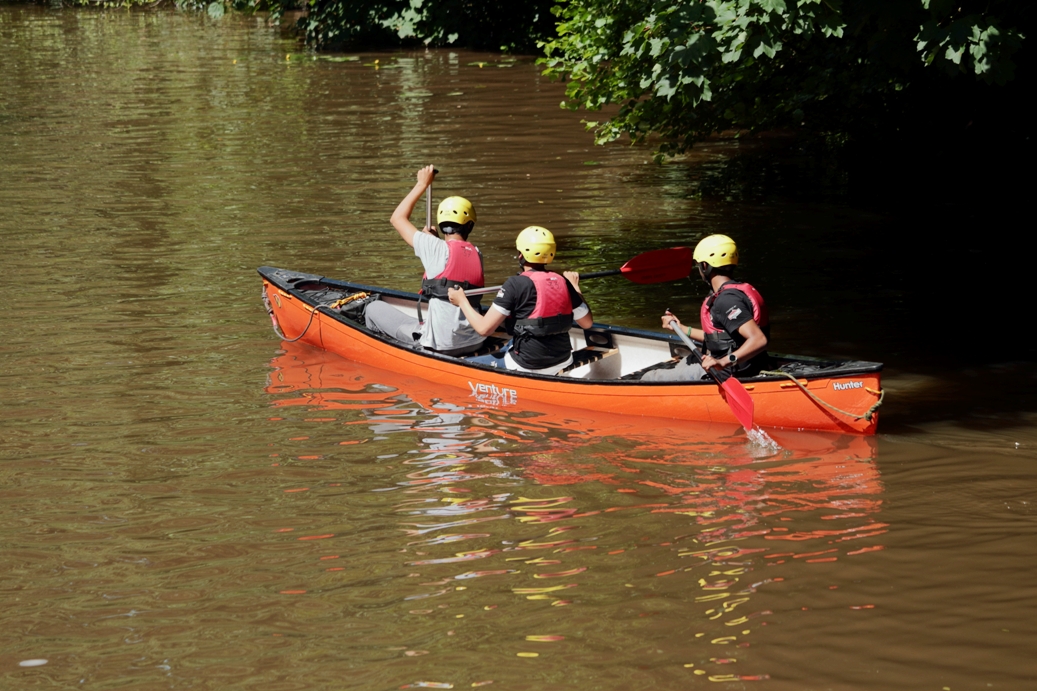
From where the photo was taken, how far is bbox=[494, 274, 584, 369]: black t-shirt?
9.53m

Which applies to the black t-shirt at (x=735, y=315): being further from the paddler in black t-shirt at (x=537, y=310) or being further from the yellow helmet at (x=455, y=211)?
the yellow helmet at (x=455, y=211)

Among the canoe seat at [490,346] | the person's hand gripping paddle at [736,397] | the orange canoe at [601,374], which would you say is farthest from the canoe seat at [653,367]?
the canoe seat at [490,346]

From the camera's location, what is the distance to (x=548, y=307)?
952 cm

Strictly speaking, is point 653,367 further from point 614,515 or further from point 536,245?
point 614,515

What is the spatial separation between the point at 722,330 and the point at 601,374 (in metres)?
1.61

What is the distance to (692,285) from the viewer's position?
1316cm

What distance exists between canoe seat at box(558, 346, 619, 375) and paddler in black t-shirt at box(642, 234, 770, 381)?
116 cm

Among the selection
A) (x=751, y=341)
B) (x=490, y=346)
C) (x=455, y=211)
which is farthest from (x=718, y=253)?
(x=490, y=346)

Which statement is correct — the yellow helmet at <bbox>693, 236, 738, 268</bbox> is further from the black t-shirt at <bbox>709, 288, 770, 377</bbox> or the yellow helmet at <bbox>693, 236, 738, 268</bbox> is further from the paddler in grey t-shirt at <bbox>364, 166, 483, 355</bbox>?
the paddler in grey t-shirt at <bbox>364, 166, 483, 355</bbox>

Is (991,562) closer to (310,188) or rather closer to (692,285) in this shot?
(692,285)

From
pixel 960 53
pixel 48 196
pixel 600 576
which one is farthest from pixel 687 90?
pixel 48 196

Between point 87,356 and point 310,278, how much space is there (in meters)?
2.32

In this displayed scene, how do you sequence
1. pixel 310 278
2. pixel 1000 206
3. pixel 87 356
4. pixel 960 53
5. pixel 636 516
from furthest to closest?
pixel 1000 206 < pixel 310 278 < pixel 87 356 < pixel 960 53 < pixel 636 516

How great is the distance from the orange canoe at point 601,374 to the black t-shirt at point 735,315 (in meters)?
0.16
